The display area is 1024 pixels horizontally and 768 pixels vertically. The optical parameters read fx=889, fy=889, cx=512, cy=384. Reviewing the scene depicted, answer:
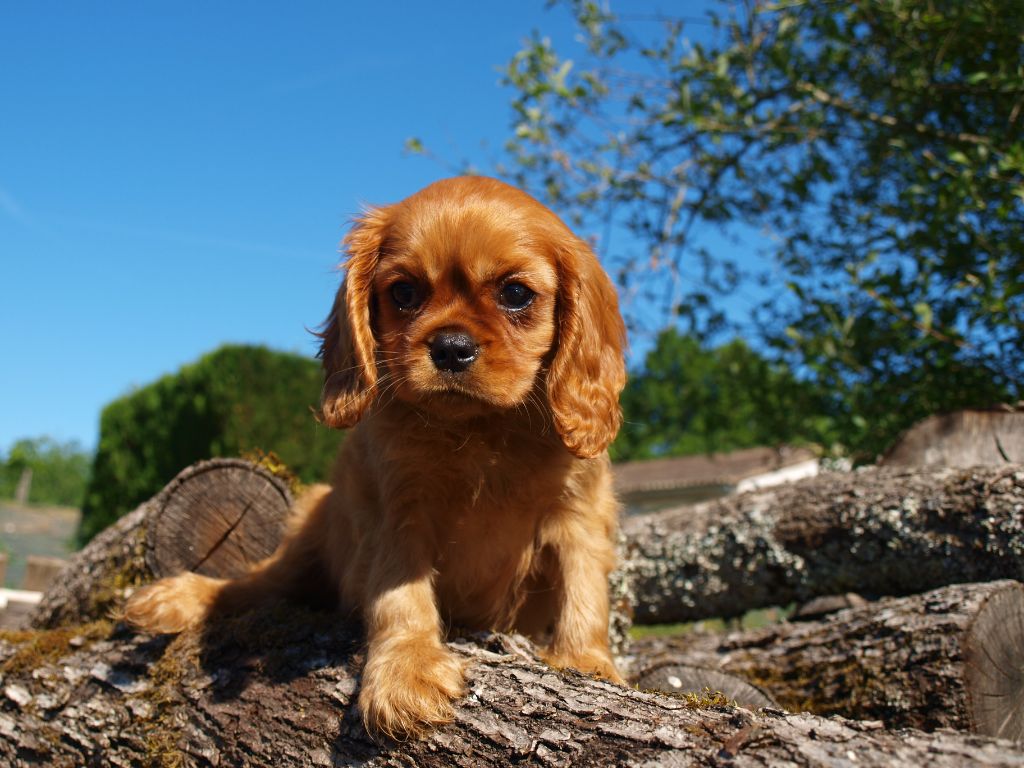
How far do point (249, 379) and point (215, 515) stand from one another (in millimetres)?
6142

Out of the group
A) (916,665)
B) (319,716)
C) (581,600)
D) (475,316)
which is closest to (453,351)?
(475,316)

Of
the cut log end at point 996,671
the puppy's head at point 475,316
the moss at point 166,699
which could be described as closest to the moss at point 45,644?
the moss at point 166,699

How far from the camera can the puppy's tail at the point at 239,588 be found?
3.59 meters

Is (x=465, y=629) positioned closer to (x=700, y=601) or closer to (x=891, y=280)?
(x=700, y=601)

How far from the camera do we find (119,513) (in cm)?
1073

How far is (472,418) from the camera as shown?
10.4 ft

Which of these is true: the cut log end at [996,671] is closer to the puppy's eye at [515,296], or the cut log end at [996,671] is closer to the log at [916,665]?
the log at [916,665]

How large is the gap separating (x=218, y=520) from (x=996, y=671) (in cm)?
358

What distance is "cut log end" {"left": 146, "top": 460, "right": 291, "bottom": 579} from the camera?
4.45 meters

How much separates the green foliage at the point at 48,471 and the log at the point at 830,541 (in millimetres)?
32607

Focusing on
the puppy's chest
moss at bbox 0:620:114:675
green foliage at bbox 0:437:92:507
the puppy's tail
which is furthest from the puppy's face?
green foliage at bbox 0:437:92:507

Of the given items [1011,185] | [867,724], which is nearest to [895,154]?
[1011,185]

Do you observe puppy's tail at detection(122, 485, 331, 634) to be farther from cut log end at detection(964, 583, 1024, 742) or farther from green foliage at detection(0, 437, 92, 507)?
green foliage at detection(0, 437, 92, 507)

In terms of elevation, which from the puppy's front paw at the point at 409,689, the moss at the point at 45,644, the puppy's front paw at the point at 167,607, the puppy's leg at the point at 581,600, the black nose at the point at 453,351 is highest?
the black nose at the point at 453,351
